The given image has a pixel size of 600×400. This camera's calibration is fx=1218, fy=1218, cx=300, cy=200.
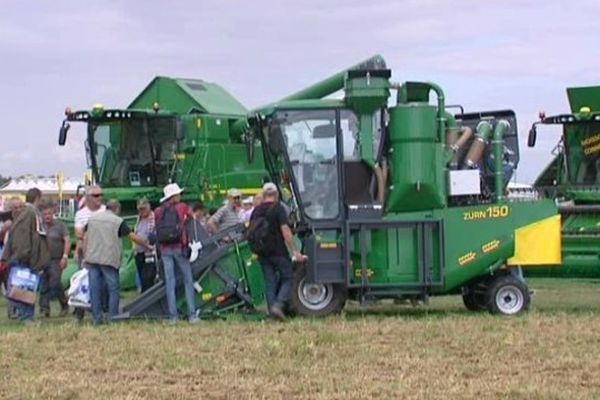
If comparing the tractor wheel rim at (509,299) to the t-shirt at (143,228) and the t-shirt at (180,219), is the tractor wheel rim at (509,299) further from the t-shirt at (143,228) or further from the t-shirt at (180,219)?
the t-shirt at (143,228)

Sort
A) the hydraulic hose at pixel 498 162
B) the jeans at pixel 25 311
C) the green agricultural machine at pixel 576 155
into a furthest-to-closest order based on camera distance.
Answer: the green agricultural machine at pixel 576 155
the hydraulic hose at pixel 498 162
the jeans at pixel 25 311

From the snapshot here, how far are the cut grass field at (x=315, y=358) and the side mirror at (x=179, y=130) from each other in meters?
9.18

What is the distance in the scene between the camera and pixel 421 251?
13953 millimetres

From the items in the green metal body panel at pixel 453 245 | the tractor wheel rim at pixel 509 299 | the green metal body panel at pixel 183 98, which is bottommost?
the tractor wheel rim at pixel 509 299

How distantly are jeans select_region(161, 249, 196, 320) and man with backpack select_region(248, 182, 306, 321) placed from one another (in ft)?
2.56

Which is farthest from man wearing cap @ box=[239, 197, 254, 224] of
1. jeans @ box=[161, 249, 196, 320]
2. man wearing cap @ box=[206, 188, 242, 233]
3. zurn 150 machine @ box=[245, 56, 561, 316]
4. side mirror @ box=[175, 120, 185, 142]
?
jeans @ box=[161, 249, 196, 320]

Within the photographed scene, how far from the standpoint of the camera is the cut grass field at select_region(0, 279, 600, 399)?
28.6 ft

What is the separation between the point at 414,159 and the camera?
45.8 feet

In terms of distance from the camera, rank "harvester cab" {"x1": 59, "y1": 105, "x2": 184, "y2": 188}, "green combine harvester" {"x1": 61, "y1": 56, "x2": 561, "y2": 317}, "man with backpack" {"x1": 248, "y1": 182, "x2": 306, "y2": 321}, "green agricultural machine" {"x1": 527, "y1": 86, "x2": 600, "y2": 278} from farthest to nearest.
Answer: "harvester cab" {"x1": 59, "y1": 105, "x2": 184, "y2": 188} → "green agricultural machine" {"x1": 527, "y1": 86, "x2": 600, "y2": 278} → "green combine harvester" {"x1": 61, "y1": 56, "x2": 561, "y2": 317} → "man with backpack" {"x1": 248, "y1": 182, "x2": 306, "y2": 321}

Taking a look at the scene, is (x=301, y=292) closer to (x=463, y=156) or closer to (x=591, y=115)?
(x=463, y=156)

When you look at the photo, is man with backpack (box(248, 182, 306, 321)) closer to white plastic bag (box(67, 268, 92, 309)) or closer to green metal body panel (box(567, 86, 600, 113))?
white plastic bag (box(67, 268, 92, 309))

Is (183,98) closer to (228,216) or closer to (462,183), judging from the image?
(228,216)

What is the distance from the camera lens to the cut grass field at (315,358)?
343 inches

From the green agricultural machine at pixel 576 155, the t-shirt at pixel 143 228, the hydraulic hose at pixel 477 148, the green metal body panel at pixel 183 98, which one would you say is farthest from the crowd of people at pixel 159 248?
the green metal body panel at pixel 183 98
